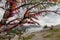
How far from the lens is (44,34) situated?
9.77 metres

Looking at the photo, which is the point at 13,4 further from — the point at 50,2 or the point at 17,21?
the point at 50,2

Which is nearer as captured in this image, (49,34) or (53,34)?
(53,34)

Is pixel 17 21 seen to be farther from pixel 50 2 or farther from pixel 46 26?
pixel 46 26

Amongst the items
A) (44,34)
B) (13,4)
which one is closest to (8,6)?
(13,4)

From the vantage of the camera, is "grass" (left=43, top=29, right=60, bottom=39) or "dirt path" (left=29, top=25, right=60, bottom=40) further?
"grass" (left=43, top=29, right=60, bottom=39)

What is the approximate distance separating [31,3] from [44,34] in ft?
20.2

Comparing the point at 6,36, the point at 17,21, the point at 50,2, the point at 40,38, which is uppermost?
the point at 50,2

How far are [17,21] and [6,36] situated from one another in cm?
31

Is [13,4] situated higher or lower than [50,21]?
higher

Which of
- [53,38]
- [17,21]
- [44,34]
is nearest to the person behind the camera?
[17,21]

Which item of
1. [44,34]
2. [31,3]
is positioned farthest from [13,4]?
[44,34]

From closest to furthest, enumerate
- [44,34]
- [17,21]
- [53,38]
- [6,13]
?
[6,13], [17,21], [53,38], [44,34]

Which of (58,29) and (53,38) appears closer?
(53,38)

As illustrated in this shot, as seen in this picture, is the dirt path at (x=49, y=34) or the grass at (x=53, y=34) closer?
the dirt path at (x=49, y=34)
